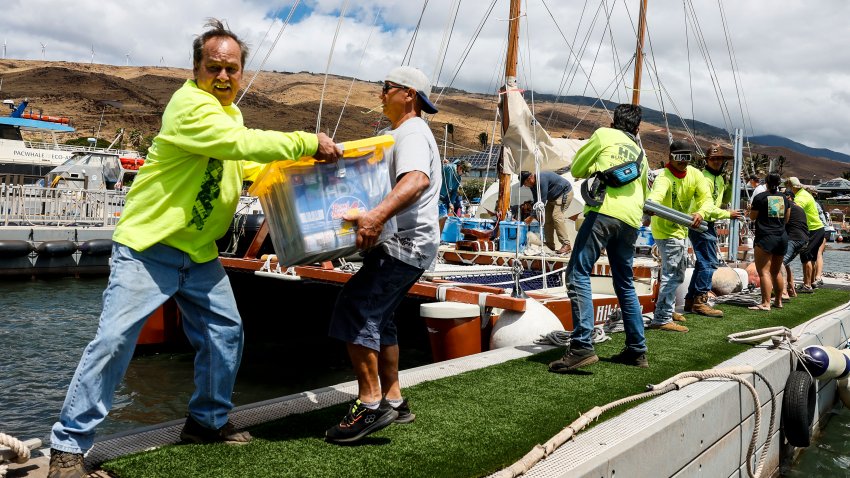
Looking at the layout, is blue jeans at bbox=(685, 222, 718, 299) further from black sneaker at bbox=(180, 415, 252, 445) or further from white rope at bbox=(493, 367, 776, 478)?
black sneaker at bbox=(180, 415, 252, 445)

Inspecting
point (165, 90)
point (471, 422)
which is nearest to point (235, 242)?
point (471, 422)

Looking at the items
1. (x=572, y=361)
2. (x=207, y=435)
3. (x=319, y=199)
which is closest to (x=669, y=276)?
(x=572, y=361)

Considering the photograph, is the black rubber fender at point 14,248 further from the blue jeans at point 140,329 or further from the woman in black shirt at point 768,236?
the blue jeans at point 140,329

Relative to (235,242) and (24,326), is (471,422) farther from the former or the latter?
(24,326)

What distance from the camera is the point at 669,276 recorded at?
7730 mm

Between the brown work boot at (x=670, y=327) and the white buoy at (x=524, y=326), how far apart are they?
1.35 meters

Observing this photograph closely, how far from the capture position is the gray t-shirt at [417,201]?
3.48 m

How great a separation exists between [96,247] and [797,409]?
1717 centimetres

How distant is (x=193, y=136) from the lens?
305 cm

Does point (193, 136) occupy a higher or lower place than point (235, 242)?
→ higher

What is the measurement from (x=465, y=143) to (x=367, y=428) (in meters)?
161

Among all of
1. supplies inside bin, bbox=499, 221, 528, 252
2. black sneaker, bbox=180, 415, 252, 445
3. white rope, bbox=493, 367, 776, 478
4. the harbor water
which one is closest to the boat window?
the harbor water

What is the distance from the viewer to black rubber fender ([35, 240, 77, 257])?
17.7 metres

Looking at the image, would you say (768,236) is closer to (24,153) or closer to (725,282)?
(725,282)
